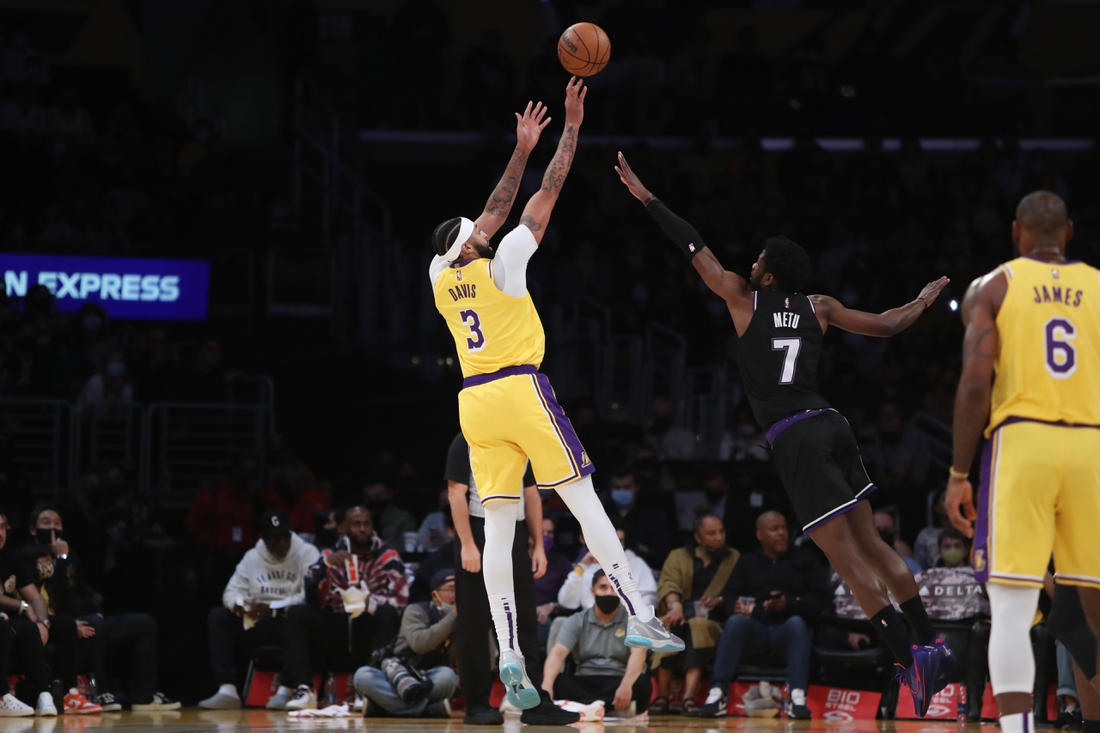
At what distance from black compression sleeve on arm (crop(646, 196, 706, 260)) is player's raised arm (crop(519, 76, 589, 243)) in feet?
Result: 1.94

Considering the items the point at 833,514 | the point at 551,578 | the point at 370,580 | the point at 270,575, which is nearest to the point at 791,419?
the point at 833,514

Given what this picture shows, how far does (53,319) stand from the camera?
15.7m

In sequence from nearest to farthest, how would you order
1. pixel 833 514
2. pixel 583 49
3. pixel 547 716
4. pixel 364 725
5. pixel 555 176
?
pixel 833 514 < pixel 555 176 < pixel 583 49 < pixel 547 716 < pixel 364 725

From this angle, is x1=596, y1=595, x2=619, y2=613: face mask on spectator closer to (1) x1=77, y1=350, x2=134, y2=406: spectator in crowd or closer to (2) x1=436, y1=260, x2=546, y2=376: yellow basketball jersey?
(2) x1=436, y1=260, x2=546, y2=376: yellow basketball jersey

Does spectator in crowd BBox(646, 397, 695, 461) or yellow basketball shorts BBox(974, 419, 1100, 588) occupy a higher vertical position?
spectator in crowd BBox(646, 397, 695, 461)

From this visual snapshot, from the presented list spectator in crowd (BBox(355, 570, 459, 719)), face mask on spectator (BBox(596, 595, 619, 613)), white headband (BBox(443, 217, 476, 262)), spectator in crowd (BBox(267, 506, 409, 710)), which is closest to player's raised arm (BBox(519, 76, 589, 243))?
white headband (BBox(443, 217, 476, 262))

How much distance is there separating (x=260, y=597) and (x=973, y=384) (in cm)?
848

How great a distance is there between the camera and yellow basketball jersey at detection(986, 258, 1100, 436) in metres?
5.80

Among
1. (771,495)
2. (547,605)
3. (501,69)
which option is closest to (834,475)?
(547,605)

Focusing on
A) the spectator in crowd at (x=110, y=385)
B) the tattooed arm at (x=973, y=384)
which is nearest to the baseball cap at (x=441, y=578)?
the spectator in crowd at (x=110, y=385)

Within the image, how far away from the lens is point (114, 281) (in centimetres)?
1702

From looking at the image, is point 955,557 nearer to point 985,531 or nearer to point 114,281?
point 985,531

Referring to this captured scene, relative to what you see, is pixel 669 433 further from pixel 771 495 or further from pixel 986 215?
pixel 986 215

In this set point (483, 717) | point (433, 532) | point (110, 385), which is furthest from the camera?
point (110, 385)
